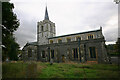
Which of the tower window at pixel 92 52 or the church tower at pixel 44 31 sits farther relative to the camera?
the church tower at pixel 44 31

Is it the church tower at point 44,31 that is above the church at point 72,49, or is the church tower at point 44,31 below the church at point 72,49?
above

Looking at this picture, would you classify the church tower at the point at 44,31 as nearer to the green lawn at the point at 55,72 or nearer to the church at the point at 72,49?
the church at the point at 72,49

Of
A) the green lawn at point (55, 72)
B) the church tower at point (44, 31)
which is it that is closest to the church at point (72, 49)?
the church tower at point (44, 31)

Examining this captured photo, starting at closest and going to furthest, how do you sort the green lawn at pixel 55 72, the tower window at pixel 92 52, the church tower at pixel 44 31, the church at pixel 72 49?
the green lawn at pixel 55 72
the church at pixel 72 49
the tower window at pixel 92 52
the church tower at pixel 44 31

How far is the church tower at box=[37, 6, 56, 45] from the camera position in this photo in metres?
35.8

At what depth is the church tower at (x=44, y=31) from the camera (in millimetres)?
35812

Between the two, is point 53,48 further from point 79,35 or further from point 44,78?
point 44,78

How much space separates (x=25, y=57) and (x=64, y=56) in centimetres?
1461

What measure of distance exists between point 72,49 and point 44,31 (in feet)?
60.2

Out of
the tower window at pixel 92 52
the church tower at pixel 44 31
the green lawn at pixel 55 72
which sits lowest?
the green lawn at pixel 55 72

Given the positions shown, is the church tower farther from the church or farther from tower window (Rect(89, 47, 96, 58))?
tower window (Rect(89, 47, 96, 58))

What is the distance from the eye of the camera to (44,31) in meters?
36.8

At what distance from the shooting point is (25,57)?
2895cm

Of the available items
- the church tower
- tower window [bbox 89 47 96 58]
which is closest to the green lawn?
tower window [bbox 89 47 96 58]
